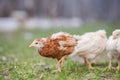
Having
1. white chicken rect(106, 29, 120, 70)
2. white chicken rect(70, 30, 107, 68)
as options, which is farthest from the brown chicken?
white chicken rect(106, 29, 120, 70)

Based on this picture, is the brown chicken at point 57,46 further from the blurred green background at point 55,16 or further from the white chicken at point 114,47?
the blurred green background at point 55,16

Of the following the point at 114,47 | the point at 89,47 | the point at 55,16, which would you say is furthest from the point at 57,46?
the point at 55,16

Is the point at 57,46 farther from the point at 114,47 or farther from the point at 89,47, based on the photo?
the point at 114,47

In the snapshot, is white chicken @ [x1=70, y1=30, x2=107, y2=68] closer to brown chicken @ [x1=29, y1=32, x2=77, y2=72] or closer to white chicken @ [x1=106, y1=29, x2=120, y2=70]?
brown chicken @ [x1=29, y1=32, x2=77, y2=72]

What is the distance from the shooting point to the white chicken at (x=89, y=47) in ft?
25.8

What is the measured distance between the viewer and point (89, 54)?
8.02m

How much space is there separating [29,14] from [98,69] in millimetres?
15079

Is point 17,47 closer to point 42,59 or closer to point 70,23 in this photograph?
point 42,59

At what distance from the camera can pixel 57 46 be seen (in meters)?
7.68

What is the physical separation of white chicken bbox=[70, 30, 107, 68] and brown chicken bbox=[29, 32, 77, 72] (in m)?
0.13

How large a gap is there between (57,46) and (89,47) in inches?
25.2

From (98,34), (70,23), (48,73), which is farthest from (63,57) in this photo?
(70,23)

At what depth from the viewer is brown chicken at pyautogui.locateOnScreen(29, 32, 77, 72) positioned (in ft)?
25.1

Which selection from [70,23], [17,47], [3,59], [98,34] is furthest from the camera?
[70,23]
